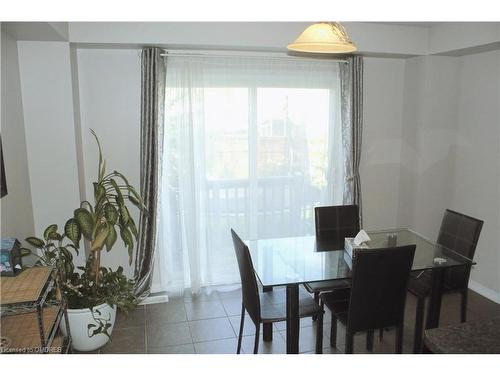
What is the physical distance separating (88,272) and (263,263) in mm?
1335

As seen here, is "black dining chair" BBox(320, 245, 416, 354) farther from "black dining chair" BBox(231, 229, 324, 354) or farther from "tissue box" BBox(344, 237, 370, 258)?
"tissue box" BBox(344, 237, 370, 258)

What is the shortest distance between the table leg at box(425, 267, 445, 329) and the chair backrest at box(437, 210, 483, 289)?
0.35 meters

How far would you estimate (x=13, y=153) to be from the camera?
2857 millimetres

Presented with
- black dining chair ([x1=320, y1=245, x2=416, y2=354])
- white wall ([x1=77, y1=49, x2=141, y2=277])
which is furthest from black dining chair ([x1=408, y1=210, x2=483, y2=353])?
white wall ([x1=77, y1=49, x2=141, y2=277])

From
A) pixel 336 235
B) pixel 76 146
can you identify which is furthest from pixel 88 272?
pixel 336 235

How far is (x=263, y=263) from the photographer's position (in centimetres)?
276

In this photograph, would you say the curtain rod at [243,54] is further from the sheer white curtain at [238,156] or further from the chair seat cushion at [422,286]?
the chair seat cushion at [422,286]

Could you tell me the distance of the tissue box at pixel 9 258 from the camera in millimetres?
2268

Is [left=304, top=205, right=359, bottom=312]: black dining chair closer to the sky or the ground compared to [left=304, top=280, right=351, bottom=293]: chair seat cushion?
closer to the sky

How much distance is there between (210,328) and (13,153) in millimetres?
1998

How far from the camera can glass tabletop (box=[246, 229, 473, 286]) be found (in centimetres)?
255

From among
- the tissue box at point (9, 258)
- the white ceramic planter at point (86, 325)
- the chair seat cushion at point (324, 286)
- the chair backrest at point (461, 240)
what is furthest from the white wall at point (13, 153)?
the chair backrest at point (461, 240)

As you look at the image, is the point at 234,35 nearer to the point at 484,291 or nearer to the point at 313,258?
the point at 313,258
